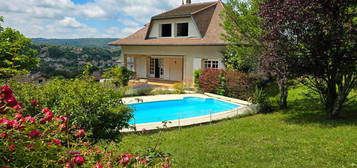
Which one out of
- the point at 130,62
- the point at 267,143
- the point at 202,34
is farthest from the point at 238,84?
the point at 130,62

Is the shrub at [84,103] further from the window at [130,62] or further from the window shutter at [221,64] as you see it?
the window at [130,62]

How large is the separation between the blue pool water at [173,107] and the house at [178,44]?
4238 mm

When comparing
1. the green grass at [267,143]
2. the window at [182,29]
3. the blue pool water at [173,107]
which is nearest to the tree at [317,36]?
the green grass at [267,143]

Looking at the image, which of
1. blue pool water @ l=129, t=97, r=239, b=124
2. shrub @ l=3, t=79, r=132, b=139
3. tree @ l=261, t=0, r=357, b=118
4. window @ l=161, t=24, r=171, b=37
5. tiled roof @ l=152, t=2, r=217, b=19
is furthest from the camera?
window @ l=161, t=24, r=171, b=37

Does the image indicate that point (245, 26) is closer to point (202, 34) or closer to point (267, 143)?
point (267, 143)

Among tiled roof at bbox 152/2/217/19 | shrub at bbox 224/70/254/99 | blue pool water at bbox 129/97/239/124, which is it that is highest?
tiled roof at bbox 152/2/217/19

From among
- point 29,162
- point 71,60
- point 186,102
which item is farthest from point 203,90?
point 71,60

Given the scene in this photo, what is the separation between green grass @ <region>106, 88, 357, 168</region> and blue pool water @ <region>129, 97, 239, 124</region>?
4333mm

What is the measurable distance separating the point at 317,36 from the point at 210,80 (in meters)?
9.85

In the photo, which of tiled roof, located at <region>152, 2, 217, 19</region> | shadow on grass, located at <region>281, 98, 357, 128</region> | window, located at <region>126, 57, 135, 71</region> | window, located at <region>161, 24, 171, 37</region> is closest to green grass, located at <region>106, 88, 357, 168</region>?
shadow on grass, located at <region>281, 98, 357, 128</region>

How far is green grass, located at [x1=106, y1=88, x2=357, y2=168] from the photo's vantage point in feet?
19.6

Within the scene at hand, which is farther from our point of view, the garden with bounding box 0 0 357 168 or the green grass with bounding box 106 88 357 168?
the green grass with bounding box 106 88 357 168

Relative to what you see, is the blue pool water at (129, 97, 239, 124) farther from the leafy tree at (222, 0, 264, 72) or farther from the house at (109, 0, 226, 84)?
the house at (109, 0, 226, 84)

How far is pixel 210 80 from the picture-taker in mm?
18359
